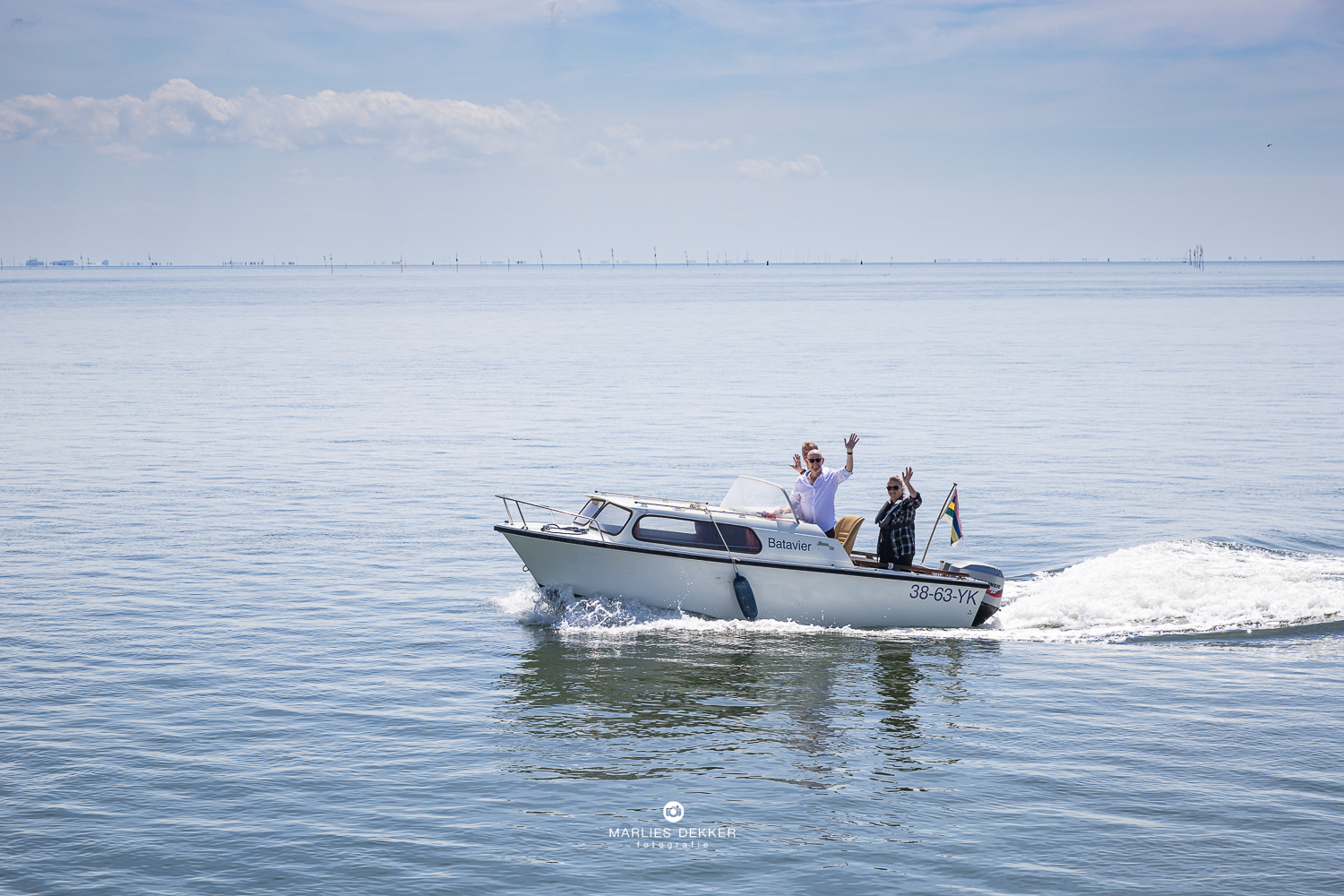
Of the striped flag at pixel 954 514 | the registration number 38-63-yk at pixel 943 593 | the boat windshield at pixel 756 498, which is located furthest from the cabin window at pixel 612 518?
the striped flag at pixel 954 514

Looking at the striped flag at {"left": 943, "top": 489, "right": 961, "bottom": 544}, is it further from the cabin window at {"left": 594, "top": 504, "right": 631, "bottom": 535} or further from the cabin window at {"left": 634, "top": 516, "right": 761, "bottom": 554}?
the cabin window at {"left": 594, "top": 504, "right": 631, "bottom": 535}

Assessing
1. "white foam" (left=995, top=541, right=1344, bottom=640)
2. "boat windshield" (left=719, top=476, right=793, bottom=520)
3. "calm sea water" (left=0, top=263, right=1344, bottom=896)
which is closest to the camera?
"calm sea water" (left=0, top=263, right=1344, bottom=896)

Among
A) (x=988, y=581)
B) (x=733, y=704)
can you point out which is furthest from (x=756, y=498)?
(x=733, y=704)

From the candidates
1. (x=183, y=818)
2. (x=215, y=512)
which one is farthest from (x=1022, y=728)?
(x=215, y=512)

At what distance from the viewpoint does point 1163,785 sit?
13.1 meters

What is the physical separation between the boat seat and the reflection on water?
1.56 metres

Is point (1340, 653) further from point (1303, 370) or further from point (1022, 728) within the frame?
point (1303, 370)

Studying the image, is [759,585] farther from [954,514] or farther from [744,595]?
[954,514]

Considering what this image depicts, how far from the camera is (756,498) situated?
19.4 meters

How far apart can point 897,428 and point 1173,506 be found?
1344 cm

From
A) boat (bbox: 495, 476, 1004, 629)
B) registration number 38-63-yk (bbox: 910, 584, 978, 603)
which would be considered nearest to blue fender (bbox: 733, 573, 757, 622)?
boat (bbox: 495, 476, 1004, 629)

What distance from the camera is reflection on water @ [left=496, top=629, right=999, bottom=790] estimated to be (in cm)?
1391

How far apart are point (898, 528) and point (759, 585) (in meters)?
2.42

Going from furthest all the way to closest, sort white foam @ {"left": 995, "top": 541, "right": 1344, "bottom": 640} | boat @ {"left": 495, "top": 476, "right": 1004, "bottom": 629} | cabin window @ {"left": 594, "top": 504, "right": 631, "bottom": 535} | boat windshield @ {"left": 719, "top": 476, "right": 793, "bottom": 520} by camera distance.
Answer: boat windshield @ {"left": 719, "top": 476, "right": 793, "bottom": 520} < white foam @ {"left": 995, "top": 541, "right": 1344, "bottom": 640} < cabin window @ {"left": 594, "top": 504, "right": 631, "bottom": 535} < boat @ {"left": 495, "top": 476, "right": 1004, "bottom": 629}
